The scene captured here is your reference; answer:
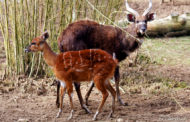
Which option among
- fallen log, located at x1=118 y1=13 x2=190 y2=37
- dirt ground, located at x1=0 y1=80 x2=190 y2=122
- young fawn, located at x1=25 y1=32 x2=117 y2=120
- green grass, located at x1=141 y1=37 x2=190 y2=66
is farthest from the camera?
fallen log, located at x1=118 y1=13 x2=190 y2=37

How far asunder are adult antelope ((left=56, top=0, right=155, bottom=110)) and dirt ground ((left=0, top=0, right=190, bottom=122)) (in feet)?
0.96

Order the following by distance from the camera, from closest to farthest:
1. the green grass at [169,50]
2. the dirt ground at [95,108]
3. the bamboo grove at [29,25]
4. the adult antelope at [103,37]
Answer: the dirt ground at [95,108] < the adult antelope at [103,37] < the bamboo grove at [29,25] < the green grass at [169,50]

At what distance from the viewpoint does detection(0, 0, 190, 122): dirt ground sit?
5.28 m

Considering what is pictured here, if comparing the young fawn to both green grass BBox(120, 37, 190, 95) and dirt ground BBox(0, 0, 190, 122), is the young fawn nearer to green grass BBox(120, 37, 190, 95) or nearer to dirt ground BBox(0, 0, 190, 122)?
dirt ground BBox(0, 0, 190, 122)

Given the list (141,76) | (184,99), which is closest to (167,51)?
(141,76)

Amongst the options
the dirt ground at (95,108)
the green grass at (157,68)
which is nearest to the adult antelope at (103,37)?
the dirt ground at (95,108)

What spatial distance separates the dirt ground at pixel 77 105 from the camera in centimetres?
528

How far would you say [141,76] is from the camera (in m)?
7.61

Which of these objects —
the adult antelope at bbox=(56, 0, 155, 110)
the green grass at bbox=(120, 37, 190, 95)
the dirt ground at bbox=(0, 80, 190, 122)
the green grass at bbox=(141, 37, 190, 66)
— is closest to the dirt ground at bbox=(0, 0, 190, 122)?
the dirt ground at bbox=(0, 80, 190, 122)

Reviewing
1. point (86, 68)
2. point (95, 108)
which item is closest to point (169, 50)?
point (95, 108)

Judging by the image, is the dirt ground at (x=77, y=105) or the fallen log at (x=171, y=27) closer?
the dirt ground at (x=77, y=105)

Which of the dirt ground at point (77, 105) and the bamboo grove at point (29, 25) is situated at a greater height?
the bamboo grove at point (29, 25)

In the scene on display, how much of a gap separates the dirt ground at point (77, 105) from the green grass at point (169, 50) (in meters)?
1.33

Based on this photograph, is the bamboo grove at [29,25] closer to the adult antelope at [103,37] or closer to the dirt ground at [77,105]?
the dirt ground at [77,105]
